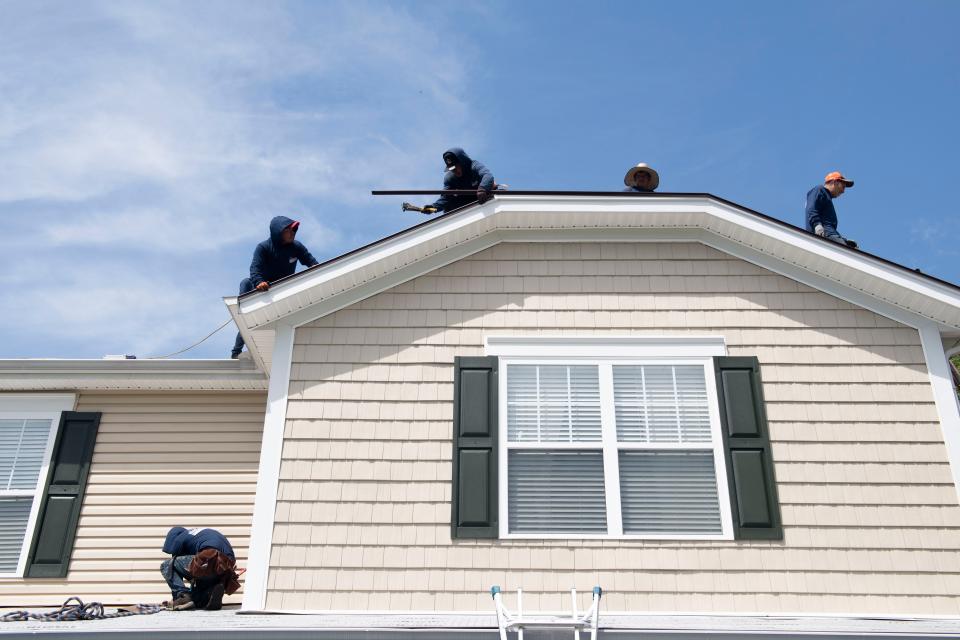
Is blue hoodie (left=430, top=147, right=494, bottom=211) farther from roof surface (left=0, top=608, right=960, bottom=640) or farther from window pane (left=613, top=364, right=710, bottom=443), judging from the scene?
roof surface (left=0, top=608, right=960, bottom=640)

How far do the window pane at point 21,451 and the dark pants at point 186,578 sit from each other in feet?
6.23

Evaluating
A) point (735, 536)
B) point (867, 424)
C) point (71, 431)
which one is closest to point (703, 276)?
point (867, 424)

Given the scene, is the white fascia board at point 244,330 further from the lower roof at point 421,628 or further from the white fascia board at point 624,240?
the lower roof at point 421,628

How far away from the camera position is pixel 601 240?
705 centimetres

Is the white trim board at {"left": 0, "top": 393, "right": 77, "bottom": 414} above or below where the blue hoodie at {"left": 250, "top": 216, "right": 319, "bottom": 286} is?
below

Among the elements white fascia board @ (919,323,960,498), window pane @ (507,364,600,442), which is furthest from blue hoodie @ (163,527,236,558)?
white fascia board @ (919,323,960,498)

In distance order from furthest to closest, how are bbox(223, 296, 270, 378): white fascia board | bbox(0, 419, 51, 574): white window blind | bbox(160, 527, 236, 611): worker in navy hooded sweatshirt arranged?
1. bbox(0, 419, 51, 574): white window blind
2. bbox(223, 296, 270, 378): white fascia board
3. bbox(160, 527, 236, 611): worker in navy hooded sweatshirt

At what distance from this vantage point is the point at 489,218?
690cm

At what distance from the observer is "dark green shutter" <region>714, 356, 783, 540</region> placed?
587 cm

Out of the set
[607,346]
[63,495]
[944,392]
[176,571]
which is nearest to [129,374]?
[63,495]

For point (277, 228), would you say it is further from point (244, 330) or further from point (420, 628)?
point (420, 628)

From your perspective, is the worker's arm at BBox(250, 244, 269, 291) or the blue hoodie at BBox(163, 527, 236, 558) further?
the worker's arm at BBox(250, 244, 269, 291)

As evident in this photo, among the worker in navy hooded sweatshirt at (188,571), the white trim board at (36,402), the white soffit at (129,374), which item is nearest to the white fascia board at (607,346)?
the white soffit at (129,374)

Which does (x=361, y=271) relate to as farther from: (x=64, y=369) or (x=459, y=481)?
(x=64, y=369)
